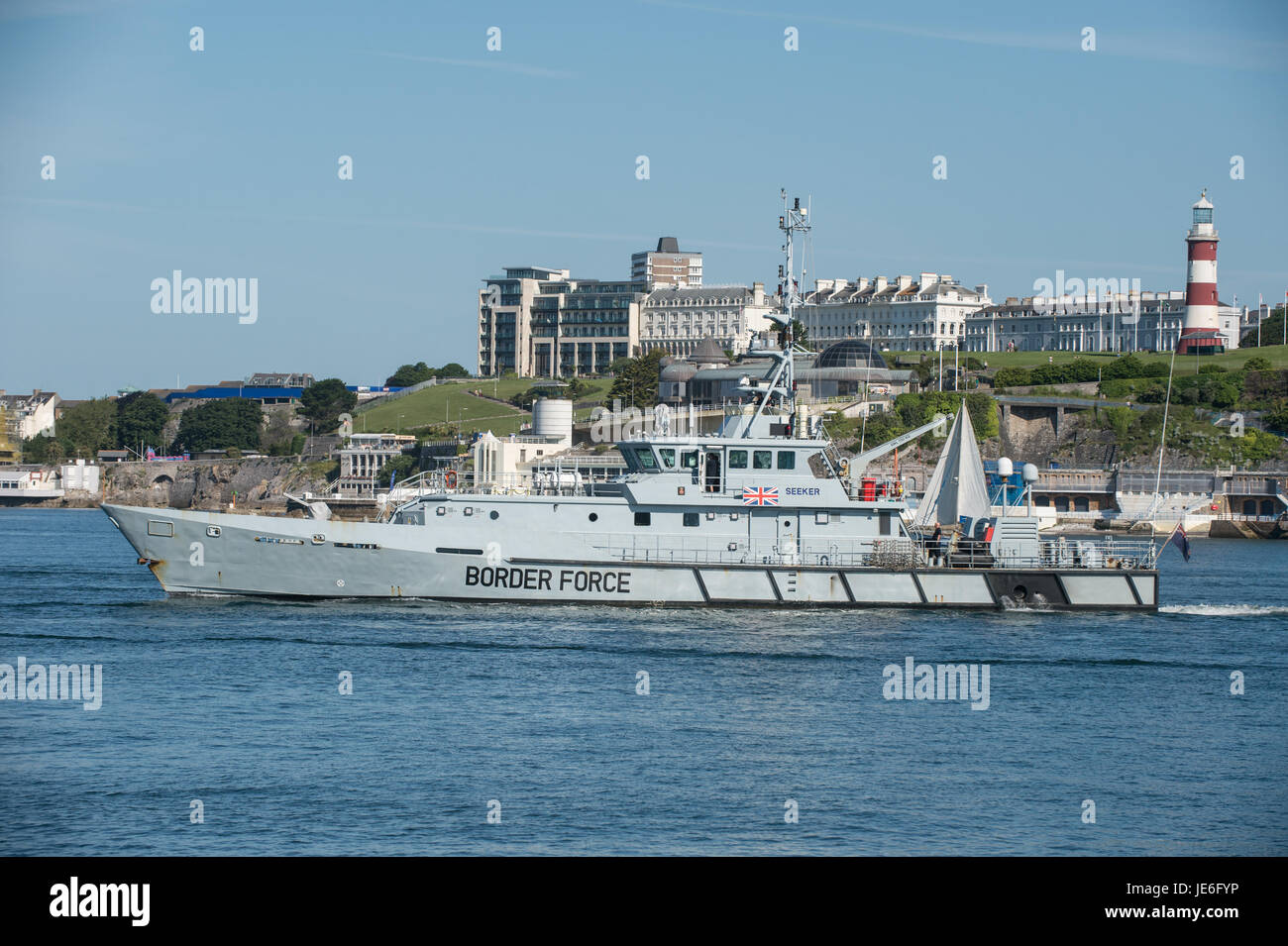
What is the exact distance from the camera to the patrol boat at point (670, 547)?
3700 centimetres

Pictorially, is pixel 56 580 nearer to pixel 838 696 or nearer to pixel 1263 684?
pixel 838 696

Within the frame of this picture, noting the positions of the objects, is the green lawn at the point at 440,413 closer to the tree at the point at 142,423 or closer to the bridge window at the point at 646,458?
the tree at the point at 142,423

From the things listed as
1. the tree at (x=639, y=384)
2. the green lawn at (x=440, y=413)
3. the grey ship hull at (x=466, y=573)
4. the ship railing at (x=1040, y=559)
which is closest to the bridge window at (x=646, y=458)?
the grey ship hull at (x=466, y=573)

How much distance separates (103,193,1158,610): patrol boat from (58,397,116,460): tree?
5813 inches

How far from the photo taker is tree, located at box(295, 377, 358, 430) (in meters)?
175

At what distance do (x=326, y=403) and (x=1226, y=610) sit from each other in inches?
5778

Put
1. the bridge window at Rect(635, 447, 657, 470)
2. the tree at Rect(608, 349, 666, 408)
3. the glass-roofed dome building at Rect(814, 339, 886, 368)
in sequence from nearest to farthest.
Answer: the bridge window at Rect(635, 447, 657, 470) → the glass-roofed dome building at Rect(814, 339, 886, 368) → the tree at Rect(608, 349, 666, 408)

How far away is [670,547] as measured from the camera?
37500mm

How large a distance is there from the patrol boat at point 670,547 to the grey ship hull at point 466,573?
38mm

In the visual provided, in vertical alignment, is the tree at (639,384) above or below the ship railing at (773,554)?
above

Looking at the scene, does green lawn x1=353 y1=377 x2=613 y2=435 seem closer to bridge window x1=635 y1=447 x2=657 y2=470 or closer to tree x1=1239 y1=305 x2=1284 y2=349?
tree x1=1239 y1=305 x2=1284 y2=349

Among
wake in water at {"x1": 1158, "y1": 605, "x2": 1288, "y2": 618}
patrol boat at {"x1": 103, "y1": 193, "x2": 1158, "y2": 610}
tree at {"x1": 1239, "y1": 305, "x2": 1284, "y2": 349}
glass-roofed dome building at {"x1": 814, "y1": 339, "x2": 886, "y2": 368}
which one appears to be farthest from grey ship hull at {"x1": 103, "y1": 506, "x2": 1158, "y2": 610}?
tree at {"x1": 1239, "y1": 305, "x2": 1284, "y2": 349}
